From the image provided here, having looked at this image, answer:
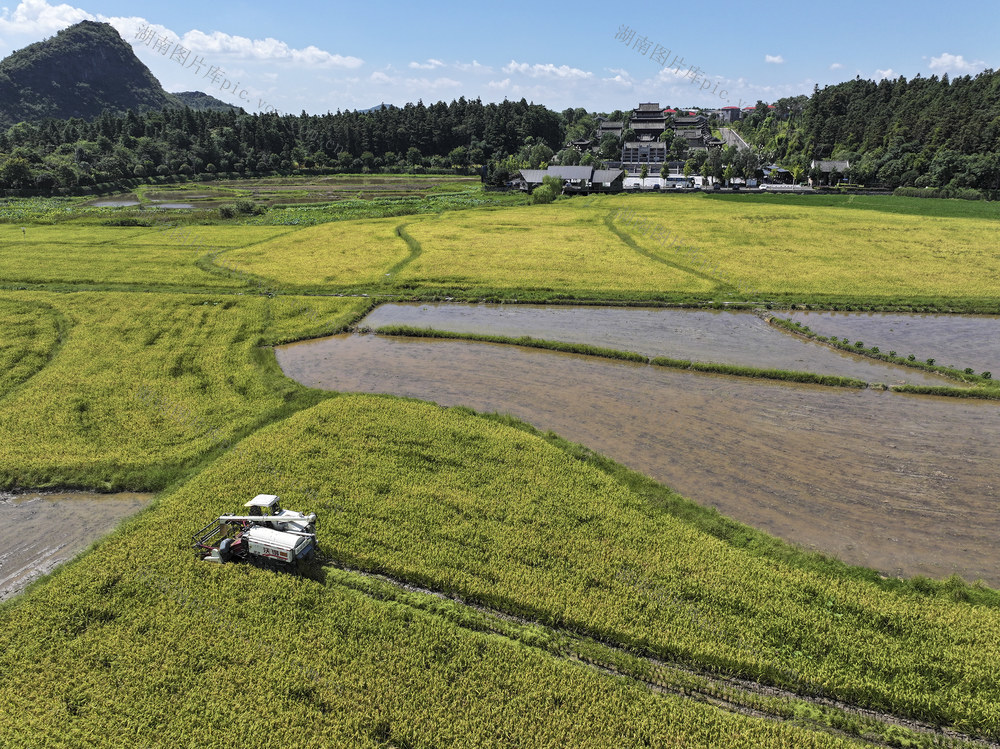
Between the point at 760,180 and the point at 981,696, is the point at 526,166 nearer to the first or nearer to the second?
the point at 760,180

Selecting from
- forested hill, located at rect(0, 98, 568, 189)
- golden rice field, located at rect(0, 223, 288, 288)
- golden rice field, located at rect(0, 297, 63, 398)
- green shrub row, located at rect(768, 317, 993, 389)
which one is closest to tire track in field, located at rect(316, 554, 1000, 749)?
green shrub row, located at rect(768, 317, 993, 389)

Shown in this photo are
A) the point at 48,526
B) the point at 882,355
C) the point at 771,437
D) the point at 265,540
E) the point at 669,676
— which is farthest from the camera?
the point at 882,355

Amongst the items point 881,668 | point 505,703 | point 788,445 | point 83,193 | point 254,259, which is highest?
point 83,193

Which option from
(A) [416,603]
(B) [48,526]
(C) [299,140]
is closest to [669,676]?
(A) [416,603]

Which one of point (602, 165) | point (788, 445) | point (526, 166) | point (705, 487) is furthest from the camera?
point (526, 166)

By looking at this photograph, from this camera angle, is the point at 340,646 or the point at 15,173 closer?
the point at 340,646

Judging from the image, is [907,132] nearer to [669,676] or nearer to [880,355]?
[880,355]

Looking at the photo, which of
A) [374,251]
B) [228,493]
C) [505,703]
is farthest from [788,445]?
[374,251]
